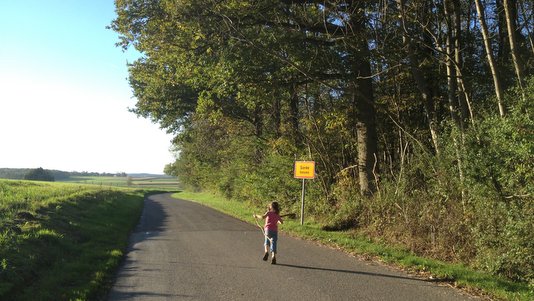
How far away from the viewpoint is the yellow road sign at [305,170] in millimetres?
16736

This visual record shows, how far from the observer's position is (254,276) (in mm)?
8328

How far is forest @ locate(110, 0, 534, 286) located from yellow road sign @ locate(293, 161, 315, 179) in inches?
44.3

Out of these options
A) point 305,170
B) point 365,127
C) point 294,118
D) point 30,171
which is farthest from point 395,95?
point 30,171

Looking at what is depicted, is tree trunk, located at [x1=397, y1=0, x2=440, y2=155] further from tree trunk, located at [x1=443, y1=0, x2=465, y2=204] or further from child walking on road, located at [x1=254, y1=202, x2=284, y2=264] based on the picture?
child walking on road, located at [x1=254, y1=202, x2=284, y2=264]

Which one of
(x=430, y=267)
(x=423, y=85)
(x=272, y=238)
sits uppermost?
(x=423, y=85)

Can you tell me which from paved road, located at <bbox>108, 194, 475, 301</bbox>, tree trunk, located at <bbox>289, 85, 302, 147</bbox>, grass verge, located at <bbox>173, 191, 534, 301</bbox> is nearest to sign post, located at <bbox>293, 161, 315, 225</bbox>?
grass verge, located at <bbox>173, 191, 534, 301</bbox>

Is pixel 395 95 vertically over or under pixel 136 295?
over

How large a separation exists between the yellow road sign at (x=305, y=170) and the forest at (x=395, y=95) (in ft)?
3.69

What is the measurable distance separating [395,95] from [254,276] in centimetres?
953

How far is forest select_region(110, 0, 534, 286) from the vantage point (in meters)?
8.27

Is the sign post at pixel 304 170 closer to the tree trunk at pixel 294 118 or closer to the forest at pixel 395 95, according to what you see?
the forest at pixel 395 95

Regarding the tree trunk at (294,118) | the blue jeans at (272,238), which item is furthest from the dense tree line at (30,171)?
the blue jeans at (272,238)

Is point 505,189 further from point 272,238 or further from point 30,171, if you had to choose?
point 30,171

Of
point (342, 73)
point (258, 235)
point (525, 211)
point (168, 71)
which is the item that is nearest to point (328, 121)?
point (342, 73)
